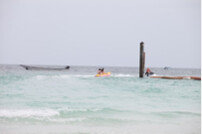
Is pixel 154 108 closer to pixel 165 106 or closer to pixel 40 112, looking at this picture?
pixel 165 106

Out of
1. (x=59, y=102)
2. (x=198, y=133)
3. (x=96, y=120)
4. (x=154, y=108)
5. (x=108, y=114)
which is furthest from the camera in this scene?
(x=59, y=102)

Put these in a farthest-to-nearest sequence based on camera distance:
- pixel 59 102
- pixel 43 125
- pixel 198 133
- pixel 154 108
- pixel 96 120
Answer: pixel 59 102 < pixel 154 108 < pixel 96 120 < pixel 43 125 < pixel 198 133

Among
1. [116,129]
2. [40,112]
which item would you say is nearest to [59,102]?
[40,112]

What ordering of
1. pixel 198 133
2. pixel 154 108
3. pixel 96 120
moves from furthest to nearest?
pixel 154 108
pixel 96 120
pixel 198 133

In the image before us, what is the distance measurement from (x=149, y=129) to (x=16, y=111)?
14.7 ft

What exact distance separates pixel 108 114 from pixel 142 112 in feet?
4.03

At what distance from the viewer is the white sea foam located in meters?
8.66

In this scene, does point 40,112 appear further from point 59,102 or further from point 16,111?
point 59,102

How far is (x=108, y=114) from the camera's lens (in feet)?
30.0

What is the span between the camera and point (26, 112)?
9.13 m

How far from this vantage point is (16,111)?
9273 millimetres

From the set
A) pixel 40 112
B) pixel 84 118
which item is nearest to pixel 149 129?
pixel 84 118

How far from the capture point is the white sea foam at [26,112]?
28.4ft

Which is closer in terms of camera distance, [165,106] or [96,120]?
[96,120]
